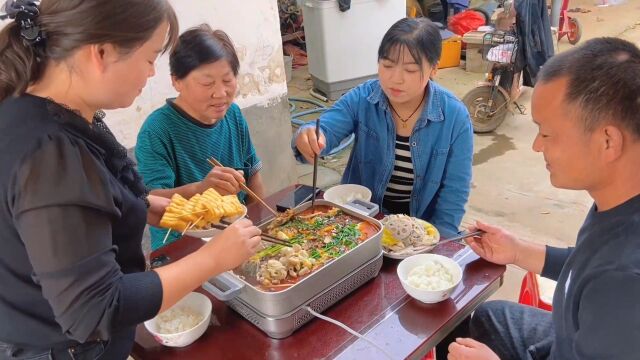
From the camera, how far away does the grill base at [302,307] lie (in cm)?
131

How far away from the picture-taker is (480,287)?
1.51m

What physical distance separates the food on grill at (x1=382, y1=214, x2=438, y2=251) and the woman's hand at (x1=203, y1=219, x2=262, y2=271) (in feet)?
1.85

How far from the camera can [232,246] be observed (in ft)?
4.04

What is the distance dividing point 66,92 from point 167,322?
0.68m

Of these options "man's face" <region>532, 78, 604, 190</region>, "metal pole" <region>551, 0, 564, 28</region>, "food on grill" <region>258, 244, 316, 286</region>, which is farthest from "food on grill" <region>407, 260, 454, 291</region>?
"metal pole" <region>551, 0, 564, 28</region>

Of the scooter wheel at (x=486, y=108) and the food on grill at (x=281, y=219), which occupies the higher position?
the food on grill at (x=281, y=219)

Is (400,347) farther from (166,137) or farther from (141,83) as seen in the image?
(166,137)

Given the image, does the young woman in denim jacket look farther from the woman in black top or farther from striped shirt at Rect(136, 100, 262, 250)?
the woman in black top

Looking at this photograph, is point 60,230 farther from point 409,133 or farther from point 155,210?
point 409,133

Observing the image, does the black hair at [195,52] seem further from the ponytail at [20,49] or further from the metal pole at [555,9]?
the metal pole at [555,9]

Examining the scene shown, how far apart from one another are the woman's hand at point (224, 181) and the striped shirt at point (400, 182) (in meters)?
0.82

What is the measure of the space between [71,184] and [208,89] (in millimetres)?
1125

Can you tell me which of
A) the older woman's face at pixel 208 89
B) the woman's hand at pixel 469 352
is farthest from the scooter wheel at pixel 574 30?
the woman's hand at pixel 469 352

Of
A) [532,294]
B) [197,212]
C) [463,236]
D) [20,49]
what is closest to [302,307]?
[197,212]
